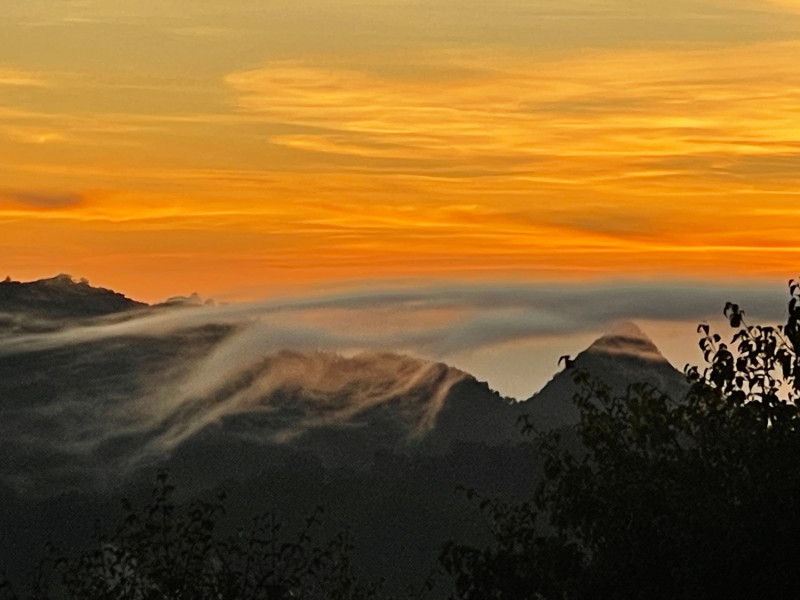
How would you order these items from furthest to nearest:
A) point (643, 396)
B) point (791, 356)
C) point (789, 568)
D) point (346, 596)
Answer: point (346, 596)
point (643, 396)
point (791, 356)
point (789, 568)

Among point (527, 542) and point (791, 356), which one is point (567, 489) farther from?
point (791, 356)

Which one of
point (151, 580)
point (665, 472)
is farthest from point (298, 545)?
point (665, 472)

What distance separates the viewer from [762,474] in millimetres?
30797

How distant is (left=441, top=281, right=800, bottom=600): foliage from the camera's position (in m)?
29.3

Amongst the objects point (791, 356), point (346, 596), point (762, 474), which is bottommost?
point (346, 596)

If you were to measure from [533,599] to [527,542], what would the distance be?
4.67 feet

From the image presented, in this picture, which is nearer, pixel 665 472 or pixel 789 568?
pixel 789 568

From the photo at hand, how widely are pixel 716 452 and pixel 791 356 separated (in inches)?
88.1

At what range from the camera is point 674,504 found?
102 ft

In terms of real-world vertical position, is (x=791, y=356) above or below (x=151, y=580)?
above

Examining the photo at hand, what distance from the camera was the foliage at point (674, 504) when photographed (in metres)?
29.3

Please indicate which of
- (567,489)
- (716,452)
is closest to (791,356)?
(716,452)

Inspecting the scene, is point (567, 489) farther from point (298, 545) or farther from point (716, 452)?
point (298, 545)

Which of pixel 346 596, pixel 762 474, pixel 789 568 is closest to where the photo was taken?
pixel 789 568
